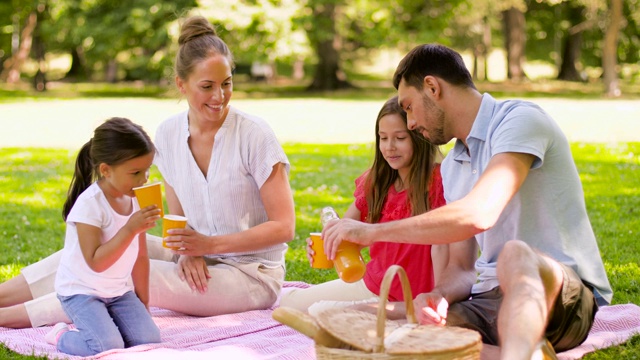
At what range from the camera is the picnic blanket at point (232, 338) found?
4.02m

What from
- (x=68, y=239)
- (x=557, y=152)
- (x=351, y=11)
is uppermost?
(x=351, y=11)

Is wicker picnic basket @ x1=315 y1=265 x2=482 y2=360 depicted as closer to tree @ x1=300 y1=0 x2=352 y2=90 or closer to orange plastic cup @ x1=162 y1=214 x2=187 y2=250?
orange plastic cup @ x1=162 y1=214 x2=187 y2=250

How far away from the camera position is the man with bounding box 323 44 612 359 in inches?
122

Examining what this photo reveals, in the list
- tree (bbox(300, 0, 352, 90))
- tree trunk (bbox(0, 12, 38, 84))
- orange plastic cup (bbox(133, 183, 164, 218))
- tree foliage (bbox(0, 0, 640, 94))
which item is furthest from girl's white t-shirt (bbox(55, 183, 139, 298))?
tree trunk (bbox(0, 12, 38, 84))

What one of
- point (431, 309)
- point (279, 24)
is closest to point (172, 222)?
point (431, 309)

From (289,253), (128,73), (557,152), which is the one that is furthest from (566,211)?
(128,73)

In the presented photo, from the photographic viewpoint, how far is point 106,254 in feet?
13.4

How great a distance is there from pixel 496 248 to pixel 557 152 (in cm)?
50

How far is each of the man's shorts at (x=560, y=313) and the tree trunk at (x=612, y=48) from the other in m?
23.4

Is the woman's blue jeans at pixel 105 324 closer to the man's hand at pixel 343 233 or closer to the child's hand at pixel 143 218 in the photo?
the child's hand at pixel 143 218

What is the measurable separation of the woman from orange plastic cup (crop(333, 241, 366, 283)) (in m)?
1.21

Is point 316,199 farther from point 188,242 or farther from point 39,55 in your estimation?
point 39,55

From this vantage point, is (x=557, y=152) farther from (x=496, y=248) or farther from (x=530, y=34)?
(x=530, y=34)

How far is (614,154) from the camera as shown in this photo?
1234 cm
